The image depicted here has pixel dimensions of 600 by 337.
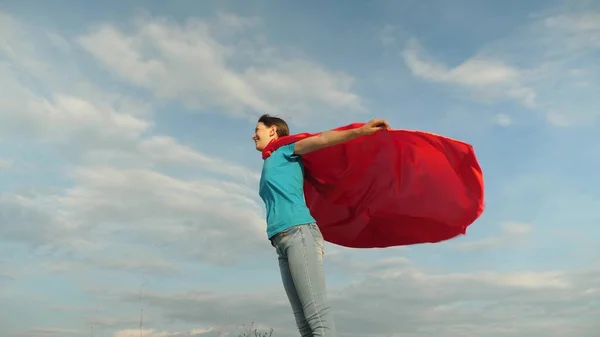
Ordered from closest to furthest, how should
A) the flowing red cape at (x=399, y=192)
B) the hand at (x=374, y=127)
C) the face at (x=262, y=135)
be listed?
the hand at (x=374, y=127) → the face at (x=262, y=135) → the flowing red cape at (x=399, y=192)

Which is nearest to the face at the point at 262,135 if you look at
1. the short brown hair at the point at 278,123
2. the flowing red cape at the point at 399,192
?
the short brown hair at the point at 278,123

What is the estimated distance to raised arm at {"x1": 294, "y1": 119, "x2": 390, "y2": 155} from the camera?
4.54 m

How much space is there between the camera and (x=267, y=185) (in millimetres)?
4844

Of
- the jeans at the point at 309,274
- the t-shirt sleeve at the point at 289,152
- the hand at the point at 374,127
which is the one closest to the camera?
the jeans at the point at 309,274

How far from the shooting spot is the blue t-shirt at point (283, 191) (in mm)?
4566

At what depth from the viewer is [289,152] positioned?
495 centimetres

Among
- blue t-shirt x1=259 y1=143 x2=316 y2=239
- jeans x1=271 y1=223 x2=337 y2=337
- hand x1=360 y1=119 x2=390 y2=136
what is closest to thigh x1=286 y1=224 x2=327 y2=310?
jeans x1=271 y1=223 x2=337 y2=337

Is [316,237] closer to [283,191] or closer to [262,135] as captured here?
[283,191]

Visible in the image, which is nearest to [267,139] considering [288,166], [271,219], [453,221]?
[288,166]

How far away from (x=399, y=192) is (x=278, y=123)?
5.24ft

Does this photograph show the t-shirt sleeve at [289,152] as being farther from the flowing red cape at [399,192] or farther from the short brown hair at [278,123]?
the flowing red cape at [399,192]

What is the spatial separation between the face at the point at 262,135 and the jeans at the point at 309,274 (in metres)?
0.97

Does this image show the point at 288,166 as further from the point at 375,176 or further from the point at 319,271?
the point at 375,176

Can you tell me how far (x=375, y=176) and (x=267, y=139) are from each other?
1412 millimetres
